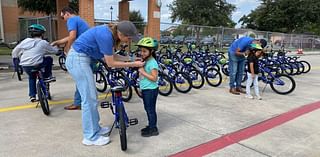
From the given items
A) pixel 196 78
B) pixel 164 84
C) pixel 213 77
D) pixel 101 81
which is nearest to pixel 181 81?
pixel 164 84

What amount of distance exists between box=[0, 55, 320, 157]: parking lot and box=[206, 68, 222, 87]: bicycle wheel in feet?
4.50

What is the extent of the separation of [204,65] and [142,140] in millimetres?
5561

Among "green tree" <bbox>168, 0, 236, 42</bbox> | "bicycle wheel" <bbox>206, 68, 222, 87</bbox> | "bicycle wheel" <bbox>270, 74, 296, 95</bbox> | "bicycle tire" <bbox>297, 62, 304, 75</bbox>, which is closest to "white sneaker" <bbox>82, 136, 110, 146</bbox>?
"bicycle wheel" <bbox>206, 68, 222, 87</bbox>

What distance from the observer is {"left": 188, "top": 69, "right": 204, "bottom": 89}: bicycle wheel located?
776cm

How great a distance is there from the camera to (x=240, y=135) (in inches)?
171

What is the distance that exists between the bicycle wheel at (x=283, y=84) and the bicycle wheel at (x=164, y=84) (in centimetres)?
281

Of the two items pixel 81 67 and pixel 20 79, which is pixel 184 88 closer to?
pixel 81 67

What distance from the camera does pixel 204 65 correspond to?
9133 mm

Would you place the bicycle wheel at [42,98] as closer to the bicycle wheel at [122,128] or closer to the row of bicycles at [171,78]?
the row of bicycles at [171,78]

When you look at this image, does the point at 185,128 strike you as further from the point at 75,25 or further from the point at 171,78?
the point at 171,78

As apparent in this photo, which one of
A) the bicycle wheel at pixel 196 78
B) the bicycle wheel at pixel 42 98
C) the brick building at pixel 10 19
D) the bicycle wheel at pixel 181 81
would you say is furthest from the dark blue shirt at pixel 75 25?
the brick building at pixel 10 19

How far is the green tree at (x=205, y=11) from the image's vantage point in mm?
32931

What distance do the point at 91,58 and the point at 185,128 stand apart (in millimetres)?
1879

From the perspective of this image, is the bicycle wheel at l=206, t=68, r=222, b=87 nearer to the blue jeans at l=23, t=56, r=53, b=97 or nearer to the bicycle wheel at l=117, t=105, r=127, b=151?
the blue jeans at l=23, t=56, r=53, b=97
